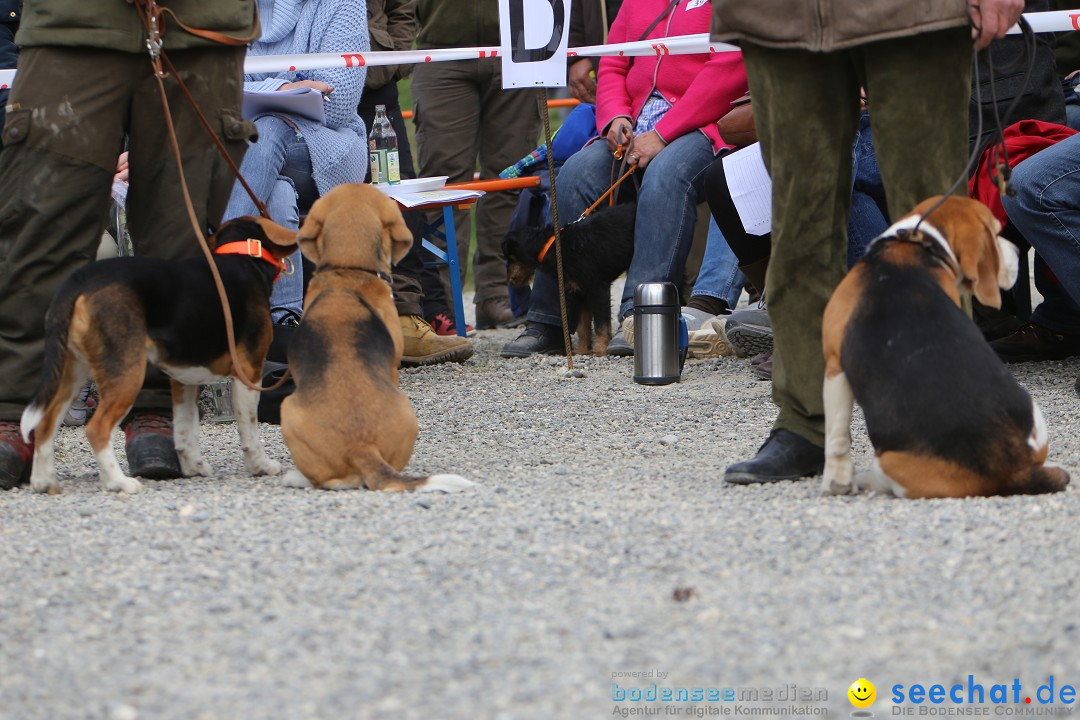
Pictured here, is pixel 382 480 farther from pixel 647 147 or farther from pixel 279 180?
pixel 647 147

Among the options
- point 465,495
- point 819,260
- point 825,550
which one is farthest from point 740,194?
point 825,550

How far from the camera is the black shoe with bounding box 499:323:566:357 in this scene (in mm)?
8031

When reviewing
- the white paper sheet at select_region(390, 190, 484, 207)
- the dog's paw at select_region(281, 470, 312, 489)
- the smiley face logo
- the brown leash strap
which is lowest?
the dog's paw at select_region(281, 470, 312, 489)

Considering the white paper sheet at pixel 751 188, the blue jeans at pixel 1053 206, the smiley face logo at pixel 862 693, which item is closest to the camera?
the smiley face logo at pixel 862 693

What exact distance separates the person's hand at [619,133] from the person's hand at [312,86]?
1.76 meters

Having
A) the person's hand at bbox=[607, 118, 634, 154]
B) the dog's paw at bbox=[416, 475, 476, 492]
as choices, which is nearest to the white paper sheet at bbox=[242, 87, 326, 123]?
the person's hand at bbox=[607, 118, 634, 154]

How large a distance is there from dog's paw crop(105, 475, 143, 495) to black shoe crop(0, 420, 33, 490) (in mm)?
383

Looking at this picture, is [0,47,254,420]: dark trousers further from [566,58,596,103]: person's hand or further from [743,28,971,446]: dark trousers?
[566,58,596,103]: person's hand

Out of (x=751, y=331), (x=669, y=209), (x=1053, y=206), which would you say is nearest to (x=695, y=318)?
(x=669, y=209)

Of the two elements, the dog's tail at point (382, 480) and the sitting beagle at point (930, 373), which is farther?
the dog's tail at point (382, 480)

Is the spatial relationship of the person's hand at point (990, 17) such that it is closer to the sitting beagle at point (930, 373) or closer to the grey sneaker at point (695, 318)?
the sitting beagle at point (930, 373)

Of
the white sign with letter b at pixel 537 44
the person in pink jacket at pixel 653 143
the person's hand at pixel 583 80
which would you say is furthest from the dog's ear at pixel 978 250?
the person's hand at pixel 583 80

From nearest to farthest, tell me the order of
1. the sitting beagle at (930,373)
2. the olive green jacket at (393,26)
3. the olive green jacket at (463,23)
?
1. the sitting beagle at (930,373)
2. the olive green jacket at (393,26)
3. the olive green jacket at (463,23)

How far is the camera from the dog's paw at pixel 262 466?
4.66 meters
